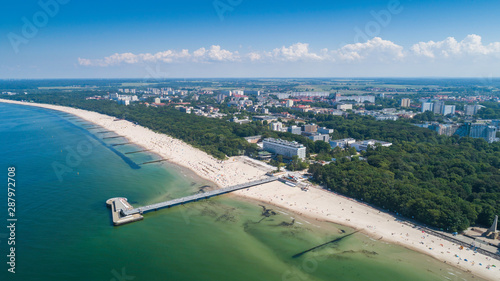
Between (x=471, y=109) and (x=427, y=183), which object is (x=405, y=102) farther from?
(x=427, y=183)

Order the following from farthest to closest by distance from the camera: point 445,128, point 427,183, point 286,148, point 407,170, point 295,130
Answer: point 445,128, point 295,130, point 286,148, point 407,170, point 427,183

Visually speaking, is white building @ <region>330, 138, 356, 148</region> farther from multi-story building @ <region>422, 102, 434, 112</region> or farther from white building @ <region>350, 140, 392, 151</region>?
multi-story building @ <region>422, 102, 434, 112</region>

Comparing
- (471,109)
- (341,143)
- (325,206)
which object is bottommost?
(325,206)

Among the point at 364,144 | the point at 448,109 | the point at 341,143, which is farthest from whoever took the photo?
the point at 448,109

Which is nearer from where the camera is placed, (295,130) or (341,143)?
(341,143)

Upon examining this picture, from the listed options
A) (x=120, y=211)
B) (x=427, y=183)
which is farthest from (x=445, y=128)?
(x=120, y=211)

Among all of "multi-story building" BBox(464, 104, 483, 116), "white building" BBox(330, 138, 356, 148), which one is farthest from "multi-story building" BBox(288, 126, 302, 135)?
"multi-story building" BBox(464, 104, 483, 116)

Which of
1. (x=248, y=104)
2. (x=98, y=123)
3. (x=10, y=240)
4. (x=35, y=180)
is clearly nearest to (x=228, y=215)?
(x=10, y=240)
